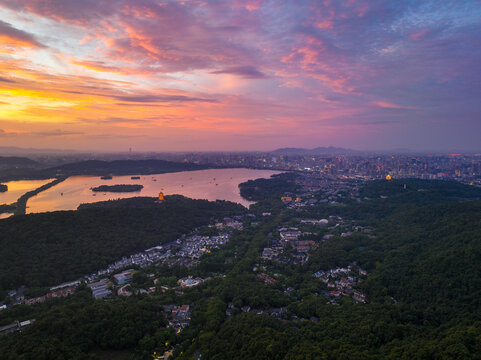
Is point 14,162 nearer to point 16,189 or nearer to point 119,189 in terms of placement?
point 16,189

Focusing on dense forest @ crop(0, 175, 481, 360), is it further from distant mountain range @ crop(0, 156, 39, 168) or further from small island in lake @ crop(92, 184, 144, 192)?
distant mountain range @ crop(0, 156, 39, 168)

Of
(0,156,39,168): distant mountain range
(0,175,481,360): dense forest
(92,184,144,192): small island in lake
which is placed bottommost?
(0,175,481,360): dense forest

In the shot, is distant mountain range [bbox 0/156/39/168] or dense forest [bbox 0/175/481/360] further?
distant mountain range [bbox 0/156/39/168]

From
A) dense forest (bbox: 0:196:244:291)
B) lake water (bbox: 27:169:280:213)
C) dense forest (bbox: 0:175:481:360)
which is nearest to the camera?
dense forest (bbox: 0:175:481:360)

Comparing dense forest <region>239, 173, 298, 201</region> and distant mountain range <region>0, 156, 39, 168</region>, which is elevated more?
distant mountain range <region>0, 156, 39, 168</region>

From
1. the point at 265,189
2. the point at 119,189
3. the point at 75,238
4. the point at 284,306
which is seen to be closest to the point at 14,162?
the point at 119,189

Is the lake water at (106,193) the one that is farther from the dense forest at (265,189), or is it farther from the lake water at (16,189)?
the lake water at (16,189)

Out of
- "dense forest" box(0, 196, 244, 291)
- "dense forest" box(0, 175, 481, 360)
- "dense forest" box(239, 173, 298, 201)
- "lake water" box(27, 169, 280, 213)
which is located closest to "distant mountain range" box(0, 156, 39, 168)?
"lake water" box(27, 169, 280, 213)
